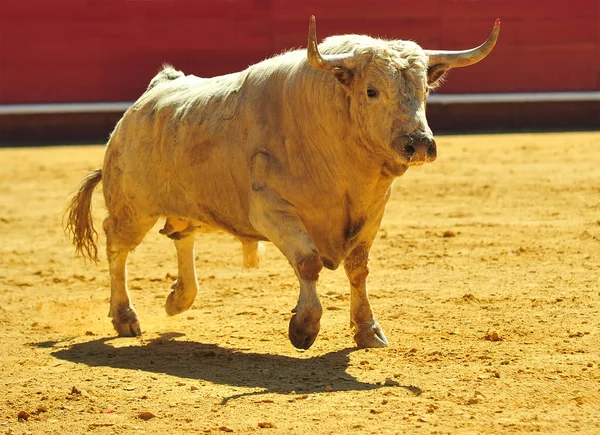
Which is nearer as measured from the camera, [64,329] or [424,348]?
[424,348]

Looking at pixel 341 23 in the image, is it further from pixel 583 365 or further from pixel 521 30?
pixel 583 365

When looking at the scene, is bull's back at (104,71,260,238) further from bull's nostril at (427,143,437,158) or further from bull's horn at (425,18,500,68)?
bull's nostril at (427,143,437,158)

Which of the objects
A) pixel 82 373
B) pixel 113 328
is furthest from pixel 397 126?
pixel 113 328

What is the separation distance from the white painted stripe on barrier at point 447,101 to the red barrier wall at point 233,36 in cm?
28

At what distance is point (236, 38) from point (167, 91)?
32.3ft

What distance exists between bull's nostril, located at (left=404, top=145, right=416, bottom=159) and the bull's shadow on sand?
959 mm

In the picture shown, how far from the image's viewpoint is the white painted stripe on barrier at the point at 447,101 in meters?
15.1

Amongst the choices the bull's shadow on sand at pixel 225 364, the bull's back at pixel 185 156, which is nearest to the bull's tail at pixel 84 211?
the bull's back at pixel 185 156

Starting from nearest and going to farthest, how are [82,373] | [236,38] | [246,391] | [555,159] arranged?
1. [246,391]
2. [82,373]
3. [555,159]
4. [236,38]

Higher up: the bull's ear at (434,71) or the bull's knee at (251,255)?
the bull's ear at (434,71)

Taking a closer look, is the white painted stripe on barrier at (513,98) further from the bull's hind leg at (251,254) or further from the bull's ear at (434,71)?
the bull's ear at (434,71)

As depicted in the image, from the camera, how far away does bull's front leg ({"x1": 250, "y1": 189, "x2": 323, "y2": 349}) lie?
4.81 meters

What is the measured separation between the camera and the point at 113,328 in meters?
6.39

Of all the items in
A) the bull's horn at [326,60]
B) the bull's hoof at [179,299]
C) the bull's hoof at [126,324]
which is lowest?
the bull's hoof at [126,324]
